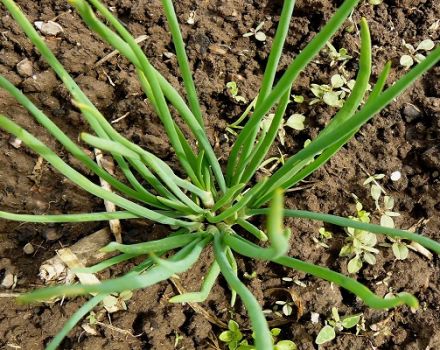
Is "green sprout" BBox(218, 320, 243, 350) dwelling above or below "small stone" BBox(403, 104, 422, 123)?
below

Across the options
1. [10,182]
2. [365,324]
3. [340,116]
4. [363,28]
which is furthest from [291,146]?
[10,182]

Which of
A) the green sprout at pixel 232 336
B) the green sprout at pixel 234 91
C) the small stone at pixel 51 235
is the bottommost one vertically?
the small stone at pixel 51 235

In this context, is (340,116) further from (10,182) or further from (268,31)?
(10,182)

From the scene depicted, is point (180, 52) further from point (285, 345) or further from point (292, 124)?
point (285, 345)

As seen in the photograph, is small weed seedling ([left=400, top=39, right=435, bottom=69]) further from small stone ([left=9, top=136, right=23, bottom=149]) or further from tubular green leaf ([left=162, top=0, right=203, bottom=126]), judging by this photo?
small stone ([left=9, top=136, right=23, bottom=149])

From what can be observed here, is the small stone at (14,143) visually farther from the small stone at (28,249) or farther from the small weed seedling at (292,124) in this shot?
the small weed seedling at (292,124)

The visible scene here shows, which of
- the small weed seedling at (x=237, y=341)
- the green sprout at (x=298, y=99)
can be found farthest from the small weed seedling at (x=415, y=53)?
the small weed seedling at (x=237, y=341)

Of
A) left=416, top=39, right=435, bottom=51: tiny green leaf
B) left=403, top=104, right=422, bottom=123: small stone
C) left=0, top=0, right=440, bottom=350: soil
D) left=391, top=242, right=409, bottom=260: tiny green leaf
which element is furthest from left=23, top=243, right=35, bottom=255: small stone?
left=416, top=39, right=435, bottom=51: tiny green leaf
